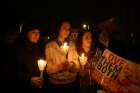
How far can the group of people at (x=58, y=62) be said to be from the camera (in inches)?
209

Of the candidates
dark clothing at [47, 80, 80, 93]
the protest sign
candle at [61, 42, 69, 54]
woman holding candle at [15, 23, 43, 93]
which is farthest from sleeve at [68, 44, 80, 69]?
woman holding candle at [15, 23, 43, 93]

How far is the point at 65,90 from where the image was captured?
6.00 m

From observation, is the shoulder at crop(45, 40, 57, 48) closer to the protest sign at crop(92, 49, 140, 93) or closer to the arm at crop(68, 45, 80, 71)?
the arm at crop(68, 45, 80, 71)

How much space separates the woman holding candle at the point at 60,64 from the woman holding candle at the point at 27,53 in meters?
0.45

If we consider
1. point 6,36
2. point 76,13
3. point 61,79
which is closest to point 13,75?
point 61,79

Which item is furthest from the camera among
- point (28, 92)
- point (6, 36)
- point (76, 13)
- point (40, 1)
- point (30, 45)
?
point (76, 13)

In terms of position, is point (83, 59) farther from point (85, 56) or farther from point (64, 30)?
point (64, 30)

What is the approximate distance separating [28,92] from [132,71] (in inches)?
90.2

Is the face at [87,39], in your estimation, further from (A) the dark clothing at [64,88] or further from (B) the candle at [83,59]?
(A) the dark clothing at [64,88]

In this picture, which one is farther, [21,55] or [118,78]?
[118,78]

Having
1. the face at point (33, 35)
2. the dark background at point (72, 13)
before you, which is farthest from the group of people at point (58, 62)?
the dark background at point (72, 13)

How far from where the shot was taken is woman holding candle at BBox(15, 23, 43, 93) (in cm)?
525

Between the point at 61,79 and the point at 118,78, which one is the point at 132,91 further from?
the point at 61,79

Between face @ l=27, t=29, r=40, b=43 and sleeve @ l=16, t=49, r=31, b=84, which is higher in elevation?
face @ l=27, t=29, r=40, b=43
